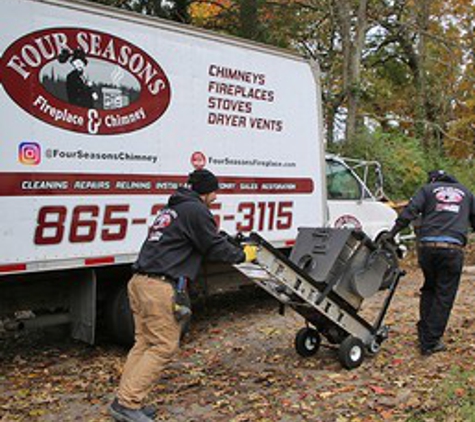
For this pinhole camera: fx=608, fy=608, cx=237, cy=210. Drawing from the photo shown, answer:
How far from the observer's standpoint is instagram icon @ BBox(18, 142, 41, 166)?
5156 mm

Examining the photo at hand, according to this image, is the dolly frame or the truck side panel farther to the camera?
the truck side panel

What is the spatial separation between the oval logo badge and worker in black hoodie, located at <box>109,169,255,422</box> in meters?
1.74

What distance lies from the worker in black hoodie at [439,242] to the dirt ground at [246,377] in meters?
0.30

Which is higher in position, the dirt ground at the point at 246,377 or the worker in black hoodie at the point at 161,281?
the worker in black hoodie at the point at 161,281

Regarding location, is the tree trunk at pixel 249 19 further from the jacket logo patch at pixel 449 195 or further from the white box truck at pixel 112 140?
the jacket logo patch at pixel 449 195

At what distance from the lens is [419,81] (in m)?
21.1

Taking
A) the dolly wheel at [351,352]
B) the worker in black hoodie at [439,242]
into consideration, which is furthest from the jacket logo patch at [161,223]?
the worker in black hoodie at [439,242]

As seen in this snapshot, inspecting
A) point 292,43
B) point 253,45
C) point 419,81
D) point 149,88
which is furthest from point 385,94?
point 149,88

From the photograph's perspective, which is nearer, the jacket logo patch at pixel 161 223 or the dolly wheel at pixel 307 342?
the jacket logo patch at pixel 161 223

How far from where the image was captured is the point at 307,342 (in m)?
5.75

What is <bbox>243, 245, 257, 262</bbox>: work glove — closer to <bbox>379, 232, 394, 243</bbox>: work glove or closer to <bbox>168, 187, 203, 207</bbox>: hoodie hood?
<bbox>168, 187, 203, 207</bbox>: hoodie hood

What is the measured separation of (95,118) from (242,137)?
1.91 m

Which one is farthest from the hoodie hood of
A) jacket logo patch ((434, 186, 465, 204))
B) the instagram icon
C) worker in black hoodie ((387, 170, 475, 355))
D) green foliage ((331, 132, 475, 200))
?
green foliage ((331, 132, 475, 200))

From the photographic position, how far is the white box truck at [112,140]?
522cm
